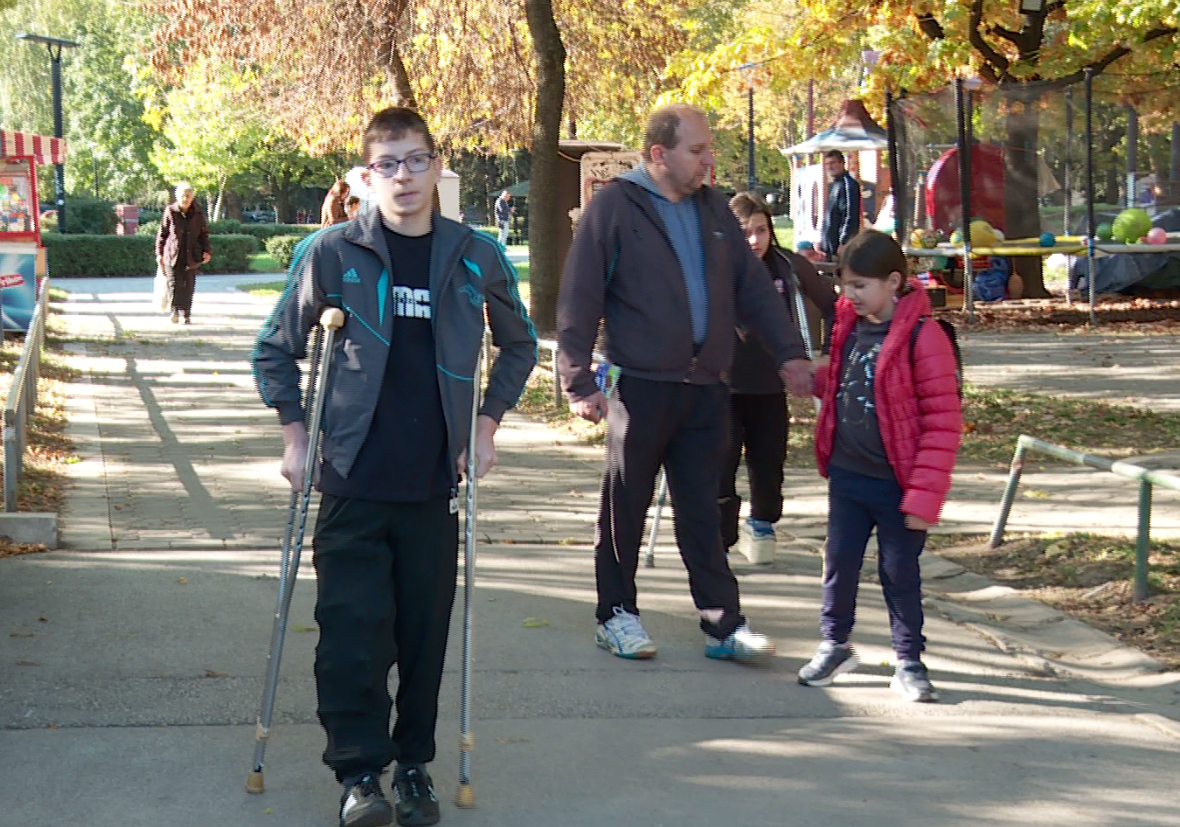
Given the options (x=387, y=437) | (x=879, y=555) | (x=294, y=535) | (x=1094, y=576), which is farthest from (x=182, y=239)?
(x=387, y=437)

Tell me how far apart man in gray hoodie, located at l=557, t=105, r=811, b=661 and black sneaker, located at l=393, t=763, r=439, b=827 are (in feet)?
5.57

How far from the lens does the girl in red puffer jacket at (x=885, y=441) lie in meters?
5.46

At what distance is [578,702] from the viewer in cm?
556

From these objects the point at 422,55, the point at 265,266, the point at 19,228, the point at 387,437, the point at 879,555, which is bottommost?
the point at 879,555

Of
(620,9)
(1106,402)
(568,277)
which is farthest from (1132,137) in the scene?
(568,277)

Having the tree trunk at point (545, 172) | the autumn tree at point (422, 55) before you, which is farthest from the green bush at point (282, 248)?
the tree trunk at point (545, 172)

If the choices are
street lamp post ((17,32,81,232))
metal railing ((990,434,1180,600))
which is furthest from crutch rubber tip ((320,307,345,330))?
street lamp post ((17,32,81,232))

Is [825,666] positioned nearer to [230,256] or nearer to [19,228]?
[19,228]

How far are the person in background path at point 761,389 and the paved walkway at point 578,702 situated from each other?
394 millimetres

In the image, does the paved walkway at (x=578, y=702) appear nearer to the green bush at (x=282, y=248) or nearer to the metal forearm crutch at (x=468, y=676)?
the metal forearm crutch at (x=468, y=676)

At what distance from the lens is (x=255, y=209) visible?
93312 mm

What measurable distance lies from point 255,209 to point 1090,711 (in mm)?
91107

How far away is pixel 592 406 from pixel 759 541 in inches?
86.2

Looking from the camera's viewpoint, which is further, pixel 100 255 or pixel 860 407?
pixel 100 255
